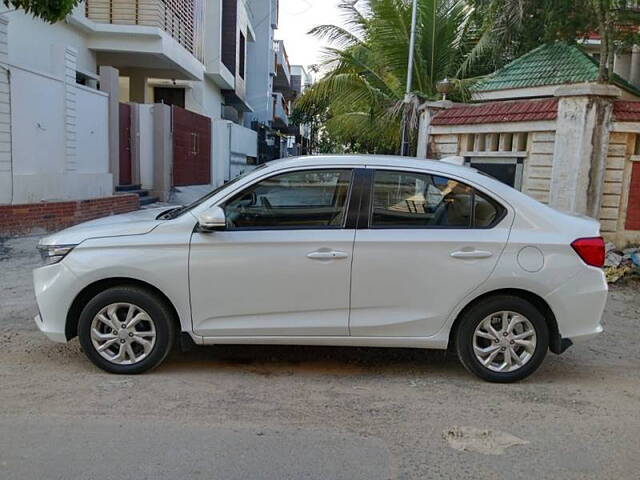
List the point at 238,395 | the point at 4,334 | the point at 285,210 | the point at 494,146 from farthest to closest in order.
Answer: the point at 494,146
the point at 4,334
the point at 285,210
the point at 238,395

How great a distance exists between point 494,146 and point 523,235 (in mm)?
5288

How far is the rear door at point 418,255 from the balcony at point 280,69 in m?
37.5

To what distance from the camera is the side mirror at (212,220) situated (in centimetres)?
430

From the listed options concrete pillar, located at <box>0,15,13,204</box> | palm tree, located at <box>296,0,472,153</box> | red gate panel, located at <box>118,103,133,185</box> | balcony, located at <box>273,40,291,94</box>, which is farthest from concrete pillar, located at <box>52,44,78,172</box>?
balcony, located at <box>273,40,291,94</box>

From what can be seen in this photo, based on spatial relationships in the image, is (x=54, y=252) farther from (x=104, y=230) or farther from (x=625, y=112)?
(x=625, y=112)

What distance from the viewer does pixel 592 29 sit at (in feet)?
40.8

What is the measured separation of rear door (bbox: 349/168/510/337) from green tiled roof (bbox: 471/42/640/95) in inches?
343

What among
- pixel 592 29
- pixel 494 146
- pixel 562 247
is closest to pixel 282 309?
pixel 562 247

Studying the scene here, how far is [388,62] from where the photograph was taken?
15914mm

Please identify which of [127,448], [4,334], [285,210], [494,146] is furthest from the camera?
[494,146]

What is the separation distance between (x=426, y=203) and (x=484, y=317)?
0.95 metres

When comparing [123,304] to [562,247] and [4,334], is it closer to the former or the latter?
[4,334]

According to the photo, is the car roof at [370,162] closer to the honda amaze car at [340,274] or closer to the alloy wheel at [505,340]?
the honda amaze car at [340,274]

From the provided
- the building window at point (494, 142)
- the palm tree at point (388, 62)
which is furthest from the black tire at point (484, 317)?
the palm tree at point (388, 62)
